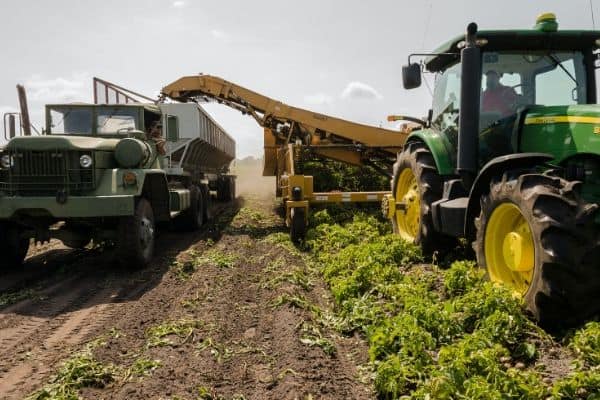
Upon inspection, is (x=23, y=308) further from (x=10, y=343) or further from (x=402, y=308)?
(x=402, y=308)

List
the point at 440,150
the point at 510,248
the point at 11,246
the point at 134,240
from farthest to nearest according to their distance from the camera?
the point at 11,246 < the point at 134,240 < the point at 440,150 < the point at 510,248

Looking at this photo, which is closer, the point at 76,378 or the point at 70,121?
the point at 76,378

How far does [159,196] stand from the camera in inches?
306

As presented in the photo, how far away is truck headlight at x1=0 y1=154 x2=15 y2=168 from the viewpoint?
21.3 ft

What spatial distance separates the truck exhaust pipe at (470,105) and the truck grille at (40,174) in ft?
16.3

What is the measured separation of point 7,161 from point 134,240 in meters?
2.06

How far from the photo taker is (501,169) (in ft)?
14.3

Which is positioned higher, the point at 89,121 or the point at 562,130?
the point at 89,121

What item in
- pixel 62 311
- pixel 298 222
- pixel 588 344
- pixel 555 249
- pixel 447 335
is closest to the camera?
pixel 588 344

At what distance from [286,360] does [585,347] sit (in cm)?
198

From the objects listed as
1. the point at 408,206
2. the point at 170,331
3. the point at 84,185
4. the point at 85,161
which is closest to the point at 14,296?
the point at 84,185

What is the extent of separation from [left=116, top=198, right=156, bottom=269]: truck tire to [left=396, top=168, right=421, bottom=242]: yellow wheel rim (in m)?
3.66

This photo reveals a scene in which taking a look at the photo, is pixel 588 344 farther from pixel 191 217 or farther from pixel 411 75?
pixel 191 217

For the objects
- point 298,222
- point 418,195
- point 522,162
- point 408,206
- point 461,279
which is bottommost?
point 461,279
